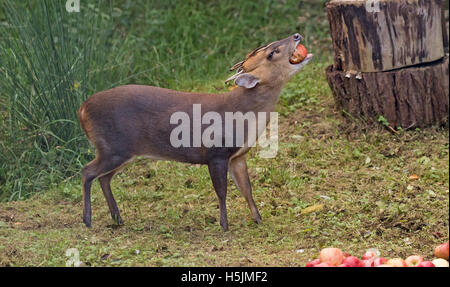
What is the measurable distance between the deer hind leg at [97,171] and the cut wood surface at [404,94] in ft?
8.31

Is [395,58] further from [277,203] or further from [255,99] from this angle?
[255,99]

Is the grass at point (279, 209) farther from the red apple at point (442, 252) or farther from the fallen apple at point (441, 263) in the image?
the fallen apple at point (441, 263)

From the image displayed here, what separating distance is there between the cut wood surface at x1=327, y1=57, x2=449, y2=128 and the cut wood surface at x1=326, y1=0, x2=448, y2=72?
9 centimetres

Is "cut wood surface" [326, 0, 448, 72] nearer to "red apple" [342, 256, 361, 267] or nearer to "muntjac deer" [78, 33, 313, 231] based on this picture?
"muntjac deer" [78, 33, 313, 231]

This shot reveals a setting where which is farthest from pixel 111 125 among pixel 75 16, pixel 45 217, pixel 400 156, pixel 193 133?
pixel 400 156

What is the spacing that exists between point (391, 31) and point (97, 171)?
2.93 metres

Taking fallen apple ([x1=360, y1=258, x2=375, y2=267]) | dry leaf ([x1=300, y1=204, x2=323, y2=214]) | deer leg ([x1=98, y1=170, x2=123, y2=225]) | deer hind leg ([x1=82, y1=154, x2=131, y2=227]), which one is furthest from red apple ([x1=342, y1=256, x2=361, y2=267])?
deer leg ([x1=98, y1=170, x2=123, y2=225])

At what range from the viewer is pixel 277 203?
19.1 feet

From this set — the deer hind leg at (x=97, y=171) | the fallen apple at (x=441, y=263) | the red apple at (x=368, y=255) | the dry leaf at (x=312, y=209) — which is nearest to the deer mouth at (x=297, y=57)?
the dry leaf at (x=312, y=209)

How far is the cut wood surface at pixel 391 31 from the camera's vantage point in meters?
6.56

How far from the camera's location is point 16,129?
260 inches

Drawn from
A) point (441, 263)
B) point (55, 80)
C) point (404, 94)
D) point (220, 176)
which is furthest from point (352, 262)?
point (55, 80)

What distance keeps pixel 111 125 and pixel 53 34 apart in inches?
66.0
